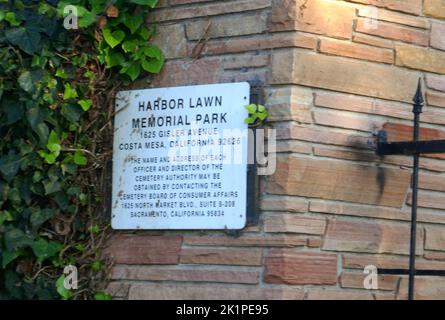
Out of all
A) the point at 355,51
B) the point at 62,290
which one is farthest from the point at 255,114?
the point at 62,290

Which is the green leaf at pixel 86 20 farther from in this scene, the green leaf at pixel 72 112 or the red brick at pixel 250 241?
the red brick at pixel 250 241

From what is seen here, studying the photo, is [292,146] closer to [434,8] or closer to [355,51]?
[355,51]

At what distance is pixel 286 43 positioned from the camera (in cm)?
422

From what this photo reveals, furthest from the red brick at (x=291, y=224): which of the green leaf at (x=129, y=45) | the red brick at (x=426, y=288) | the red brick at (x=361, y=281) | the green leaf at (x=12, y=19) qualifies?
the green leaf at (x=12, y=19)

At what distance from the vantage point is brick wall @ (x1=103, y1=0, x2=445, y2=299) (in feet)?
13.7

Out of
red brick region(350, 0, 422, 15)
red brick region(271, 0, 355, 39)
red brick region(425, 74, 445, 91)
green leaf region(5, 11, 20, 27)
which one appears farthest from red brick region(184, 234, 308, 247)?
green leaf region(5, 11, 20, 27)

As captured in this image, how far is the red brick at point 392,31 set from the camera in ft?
14.4

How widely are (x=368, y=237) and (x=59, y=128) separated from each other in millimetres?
1341

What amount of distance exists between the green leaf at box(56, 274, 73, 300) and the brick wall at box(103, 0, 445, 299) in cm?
19

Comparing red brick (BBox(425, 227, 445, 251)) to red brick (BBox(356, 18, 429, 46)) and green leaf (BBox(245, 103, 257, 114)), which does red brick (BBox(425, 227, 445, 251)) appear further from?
green leaf (BBox(245, 103, 257, 114))

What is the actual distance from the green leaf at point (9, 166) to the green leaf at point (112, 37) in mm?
608
